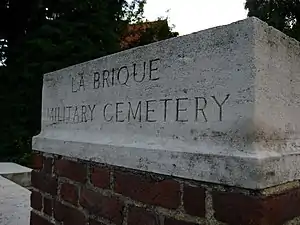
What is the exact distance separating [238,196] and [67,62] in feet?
23.1

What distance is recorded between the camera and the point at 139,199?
1.32m

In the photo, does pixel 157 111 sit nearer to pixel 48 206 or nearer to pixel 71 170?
pixel 71 170

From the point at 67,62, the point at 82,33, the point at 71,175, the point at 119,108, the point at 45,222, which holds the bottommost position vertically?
the point at 45,222

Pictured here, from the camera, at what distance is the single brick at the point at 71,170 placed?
1634 millimetres

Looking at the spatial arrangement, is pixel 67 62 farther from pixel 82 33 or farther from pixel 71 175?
pixel 71 175

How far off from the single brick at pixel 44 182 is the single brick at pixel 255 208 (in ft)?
3.38

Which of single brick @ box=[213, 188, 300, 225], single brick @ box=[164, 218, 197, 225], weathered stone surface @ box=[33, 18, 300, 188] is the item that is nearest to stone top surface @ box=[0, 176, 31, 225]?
weathered stone surface @ box=[33, 18, 300, 188]

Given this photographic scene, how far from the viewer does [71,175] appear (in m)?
1.73

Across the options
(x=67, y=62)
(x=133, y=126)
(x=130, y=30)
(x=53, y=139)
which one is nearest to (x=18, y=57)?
(x=67, y=62)

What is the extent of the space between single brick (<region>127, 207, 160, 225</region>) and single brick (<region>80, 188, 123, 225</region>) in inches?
2.5

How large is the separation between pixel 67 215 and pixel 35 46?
6493mm

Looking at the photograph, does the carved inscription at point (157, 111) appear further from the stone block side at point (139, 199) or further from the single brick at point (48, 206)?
the single brick at point (48, 206)

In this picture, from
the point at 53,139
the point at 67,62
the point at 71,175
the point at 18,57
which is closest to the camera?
the point at 71,175

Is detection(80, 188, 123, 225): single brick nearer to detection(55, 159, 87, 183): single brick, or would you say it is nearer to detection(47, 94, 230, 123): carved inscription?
detection(55, 159, 87, 183): single brick
